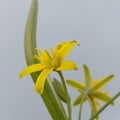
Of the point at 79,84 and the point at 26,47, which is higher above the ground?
the point at 26,47

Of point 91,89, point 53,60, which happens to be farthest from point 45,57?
point 91,89

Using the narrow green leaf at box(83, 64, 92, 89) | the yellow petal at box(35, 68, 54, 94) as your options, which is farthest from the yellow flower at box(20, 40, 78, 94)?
the narrow green leaf at box(83, 64, 92, 89)

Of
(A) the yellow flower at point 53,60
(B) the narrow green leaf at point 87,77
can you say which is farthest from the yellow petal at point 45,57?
(B) the narrow green leaf at point 87,77

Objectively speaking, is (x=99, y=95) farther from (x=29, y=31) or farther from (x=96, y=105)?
(x=29, y=31)

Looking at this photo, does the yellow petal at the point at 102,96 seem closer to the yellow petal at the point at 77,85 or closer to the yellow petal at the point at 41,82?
the yellow petal at the point at 77,85

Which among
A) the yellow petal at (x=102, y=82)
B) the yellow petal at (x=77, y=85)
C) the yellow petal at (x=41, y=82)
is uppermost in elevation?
the yellow petal at (x=41, y=82)

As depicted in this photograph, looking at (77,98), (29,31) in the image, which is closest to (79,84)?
(77,98)
